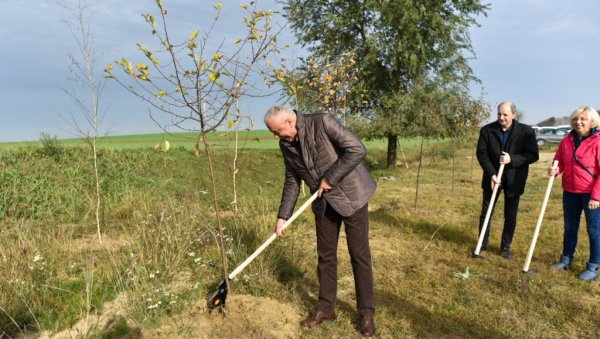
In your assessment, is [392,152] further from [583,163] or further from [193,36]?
[193,36]

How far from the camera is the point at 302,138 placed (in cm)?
302

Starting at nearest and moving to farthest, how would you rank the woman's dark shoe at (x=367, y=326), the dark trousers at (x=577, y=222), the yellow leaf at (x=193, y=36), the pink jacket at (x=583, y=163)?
1. the yellow leaf at (x=193, y=36)
2. the woman's dark shoe at (x=367, y=326)
3. the pink jacket at (x=583, y=163)
4. the dark trousers at (x=577, y=222)

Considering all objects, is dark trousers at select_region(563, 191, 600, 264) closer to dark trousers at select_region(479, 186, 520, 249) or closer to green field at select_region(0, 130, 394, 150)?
dark trousers at select_region(479, 186, 520, 249)

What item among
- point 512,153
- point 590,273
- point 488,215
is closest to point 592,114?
point 512,153

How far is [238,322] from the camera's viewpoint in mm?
3426

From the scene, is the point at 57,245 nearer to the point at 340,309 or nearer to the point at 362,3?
the point at 340,309

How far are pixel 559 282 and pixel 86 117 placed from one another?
20.7ft

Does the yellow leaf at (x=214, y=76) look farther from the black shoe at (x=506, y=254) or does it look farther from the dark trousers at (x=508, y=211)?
the black shoe at (x=506, y=254)

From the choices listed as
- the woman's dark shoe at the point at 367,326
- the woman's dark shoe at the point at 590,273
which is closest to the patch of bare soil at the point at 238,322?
the woman's dark shoe at the point at 367,326

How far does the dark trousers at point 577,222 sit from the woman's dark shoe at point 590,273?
52mm

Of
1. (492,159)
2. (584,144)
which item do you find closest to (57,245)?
(492,159)

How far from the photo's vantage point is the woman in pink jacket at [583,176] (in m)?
4.11

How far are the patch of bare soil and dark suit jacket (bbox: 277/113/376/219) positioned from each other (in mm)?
1083

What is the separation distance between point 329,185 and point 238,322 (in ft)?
4.93
